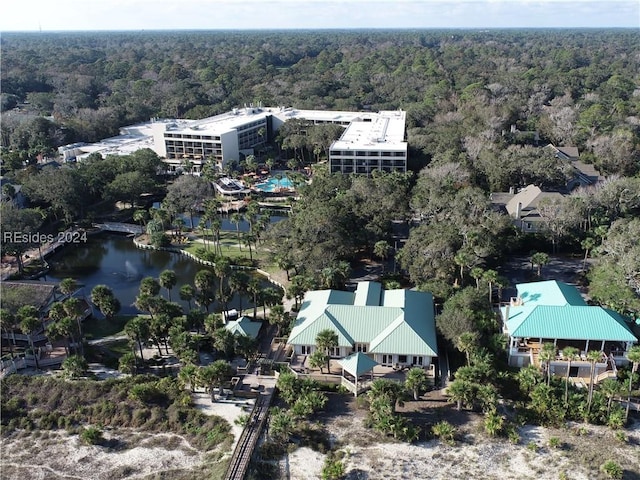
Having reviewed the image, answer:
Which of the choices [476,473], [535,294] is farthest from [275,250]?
[476,473]

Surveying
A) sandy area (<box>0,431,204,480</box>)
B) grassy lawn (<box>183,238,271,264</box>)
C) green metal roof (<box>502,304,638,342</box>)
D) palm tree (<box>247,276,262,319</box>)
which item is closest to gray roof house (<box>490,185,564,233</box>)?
green metal roof (<box>502,304,638,342</box>)

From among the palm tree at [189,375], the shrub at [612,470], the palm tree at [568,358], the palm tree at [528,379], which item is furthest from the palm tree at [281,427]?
the shrub at [612,470]

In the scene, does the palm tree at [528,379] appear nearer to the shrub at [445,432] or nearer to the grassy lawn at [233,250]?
the shrub at [445,432]

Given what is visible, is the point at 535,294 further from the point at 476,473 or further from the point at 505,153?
the point at 505,153

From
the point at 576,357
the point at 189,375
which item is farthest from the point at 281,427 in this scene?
the point at 576,357

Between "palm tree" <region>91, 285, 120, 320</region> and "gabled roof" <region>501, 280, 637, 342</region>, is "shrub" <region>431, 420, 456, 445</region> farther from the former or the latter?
"palm tree" <region>91, 285, 120, 320</region>

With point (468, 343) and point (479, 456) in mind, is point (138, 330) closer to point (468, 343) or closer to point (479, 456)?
point (468, 343)
